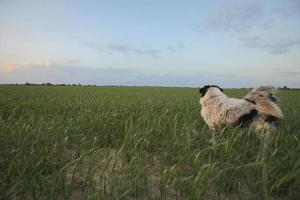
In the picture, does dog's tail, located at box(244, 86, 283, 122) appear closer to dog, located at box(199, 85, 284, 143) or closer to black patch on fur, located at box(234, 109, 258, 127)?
dog, located at box(199, 85, 284, 143)

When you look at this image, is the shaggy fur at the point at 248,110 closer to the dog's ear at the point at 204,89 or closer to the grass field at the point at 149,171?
the grass field at the point at 149,171

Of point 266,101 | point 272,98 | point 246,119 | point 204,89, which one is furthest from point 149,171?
point 204,89

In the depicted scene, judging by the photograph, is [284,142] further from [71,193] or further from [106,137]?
[71,193]

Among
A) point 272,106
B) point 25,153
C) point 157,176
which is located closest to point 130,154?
point 157,176

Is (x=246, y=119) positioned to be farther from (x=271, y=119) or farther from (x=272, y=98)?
(x=272, y=98)

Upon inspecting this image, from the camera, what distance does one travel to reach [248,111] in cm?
535

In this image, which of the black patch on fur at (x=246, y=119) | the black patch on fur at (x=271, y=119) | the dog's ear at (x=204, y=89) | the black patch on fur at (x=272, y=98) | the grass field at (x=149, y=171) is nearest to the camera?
the grass field at (x=149, y=171)

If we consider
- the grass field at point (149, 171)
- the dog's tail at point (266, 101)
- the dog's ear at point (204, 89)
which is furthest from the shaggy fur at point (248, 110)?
the dog's ear at point (204, 89)

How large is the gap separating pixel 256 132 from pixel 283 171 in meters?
1.39

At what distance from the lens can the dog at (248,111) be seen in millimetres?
5238

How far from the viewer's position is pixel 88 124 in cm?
682

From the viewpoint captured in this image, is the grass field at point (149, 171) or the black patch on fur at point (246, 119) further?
the black patch on fur at point (246, 119)

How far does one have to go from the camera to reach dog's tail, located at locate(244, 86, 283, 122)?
205 inches

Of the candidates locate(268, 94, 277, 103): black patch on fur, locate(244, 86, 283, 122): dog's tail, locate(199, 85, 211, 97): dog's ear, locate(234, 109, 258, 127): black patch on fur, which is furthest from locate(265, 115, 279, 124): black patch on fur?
locate(199, 85, 211, 97): dog's ear
